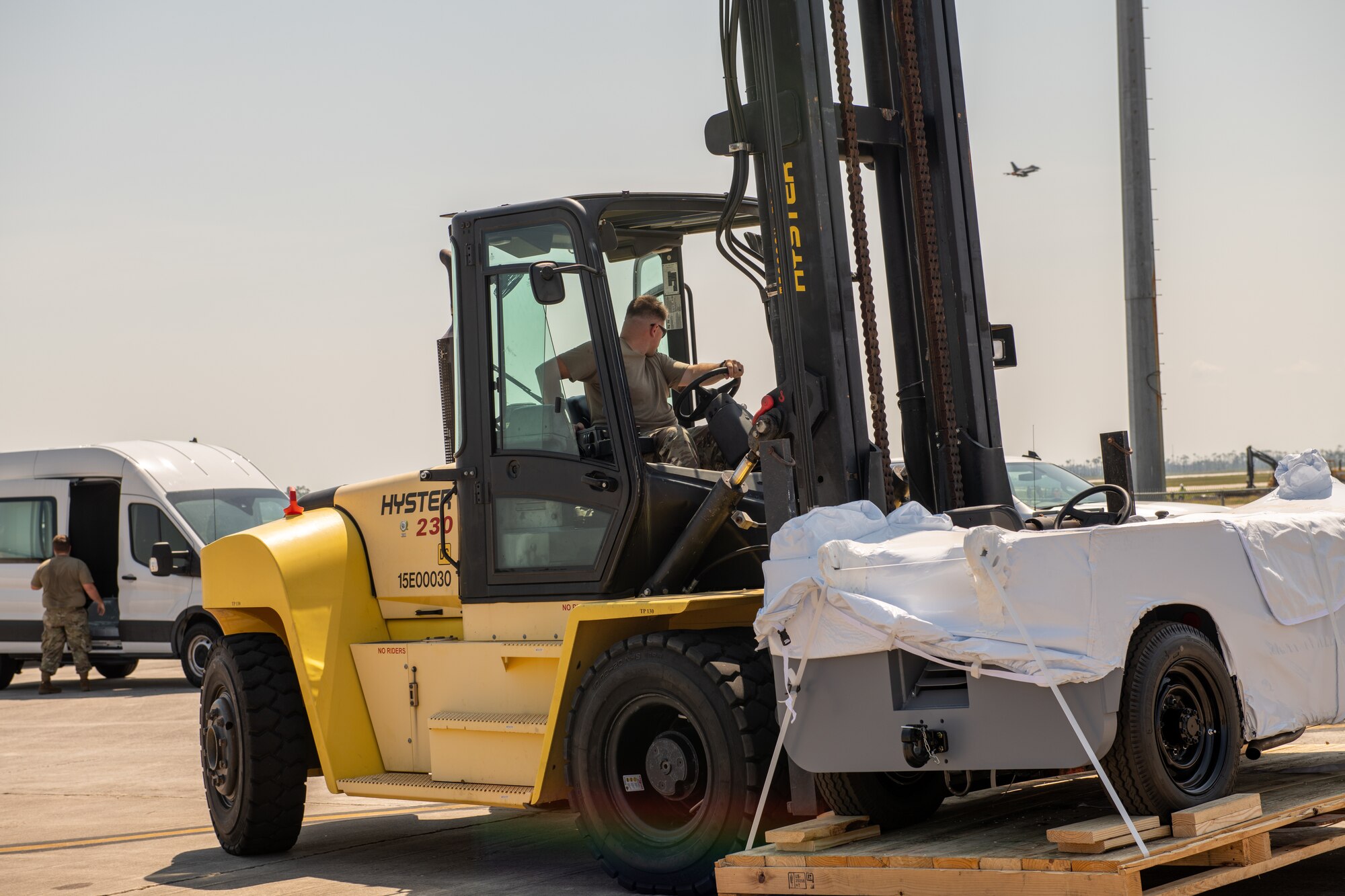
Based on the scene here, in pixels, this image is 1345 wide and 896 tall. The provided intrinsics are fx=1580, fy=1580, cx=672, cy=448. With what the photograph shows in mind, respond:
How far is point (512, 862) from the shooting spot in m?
7.62

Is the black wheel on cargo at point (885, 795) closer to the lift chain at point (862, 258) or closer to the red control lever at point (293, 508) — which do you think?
the lift chain at point (862, 258)

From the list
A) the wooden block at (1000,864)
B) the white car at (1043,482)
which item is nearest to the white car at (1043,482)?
the white car at (1043,482)

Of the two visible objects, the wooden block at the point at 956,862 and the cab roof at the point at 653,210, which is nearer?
the wooden block at the point at 956,862

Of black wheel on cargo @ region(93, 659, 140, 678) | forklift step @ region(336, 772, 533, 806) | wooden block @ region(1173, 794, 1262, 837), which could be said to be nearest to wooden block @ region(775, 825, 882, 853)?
wooden block @ region(1173, 794, 1262, 837)

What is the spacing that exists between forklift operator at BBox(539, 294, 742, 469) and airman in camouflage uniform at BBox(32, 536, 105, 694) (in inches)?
549

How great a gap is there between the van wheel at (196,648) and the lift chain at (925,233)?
13.5 m

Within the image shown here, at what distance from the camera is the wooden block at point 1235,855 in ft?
16.7

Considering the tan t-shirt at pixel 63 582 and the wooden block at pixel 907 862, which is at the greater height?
the tan t-shirt at pixel 63 582

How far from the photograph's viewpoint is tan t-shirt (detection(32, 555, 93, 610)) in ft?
63.0

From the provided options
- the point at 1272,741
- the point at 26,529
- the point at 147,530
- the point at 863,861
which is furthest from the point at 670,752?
the point at 26,529

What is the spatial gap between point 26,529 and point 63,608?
175cm

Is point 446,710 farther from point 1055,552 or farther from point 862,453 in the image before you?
point 1055,552

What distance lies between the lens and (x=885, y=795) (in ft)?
19.9

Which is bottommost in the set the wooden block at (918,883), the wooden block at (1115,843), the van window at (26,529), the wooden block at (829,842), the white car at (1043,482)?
the wooden block at (918,883)
